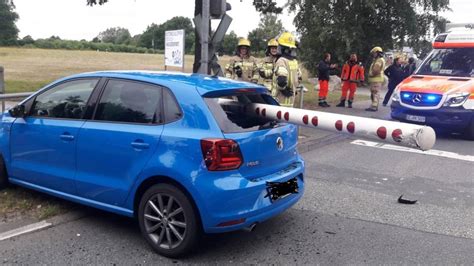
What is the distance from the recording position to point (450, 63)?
11273 millimetres

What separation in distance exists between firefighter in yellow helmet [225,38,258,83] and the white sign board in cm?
232

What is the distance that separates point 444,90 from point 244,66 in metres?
4.32

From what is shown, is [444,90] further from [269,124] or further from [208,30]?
[269,124]

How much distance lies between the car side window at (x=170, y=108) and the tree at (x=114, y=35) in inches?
4870

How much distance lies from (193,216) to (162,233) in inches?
16.2

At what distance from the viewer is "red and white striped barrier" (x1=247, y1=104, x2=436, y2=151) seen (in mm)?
3627

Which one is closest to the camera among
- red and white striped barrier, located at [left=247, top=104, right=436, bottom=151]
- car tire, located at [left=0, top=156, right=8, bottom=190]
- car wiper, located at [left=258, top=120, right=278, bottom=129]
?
red and white striped barrier, located at [left=247, top=104, right=436, bottom=151]

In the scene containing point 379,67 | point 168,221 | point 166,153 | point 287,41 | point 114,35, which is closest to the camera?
point 166,153

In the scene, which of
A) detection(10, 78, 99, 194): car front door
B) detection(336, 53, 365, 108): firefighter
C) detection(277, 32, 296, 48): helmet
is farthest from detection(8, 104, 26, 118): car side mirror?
detection(336, 53, 365, 108): firefighter

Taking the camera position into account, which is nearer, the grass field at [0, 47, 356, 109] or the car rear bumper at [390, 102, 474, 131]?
the car rear bumper at [390, 102, 474, 131]

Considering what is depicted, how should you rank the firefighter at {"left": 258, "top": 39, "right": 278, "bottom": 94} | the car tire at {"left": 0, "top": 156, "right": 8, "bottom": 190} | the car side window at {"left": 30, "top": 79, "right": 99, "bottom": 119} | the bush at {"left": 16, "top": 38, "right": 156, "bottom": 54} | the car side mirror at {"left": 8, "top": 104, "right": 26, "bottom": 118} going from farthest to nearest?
the bush at {"left": 16, "top": 38, "right": 156, "bottom": 54}
the firefighter at {"left": 258, "top": 39, "right": 278, "bottom": 94}
the car tire at {"left": 0, "top": 156, "right": 8, "bottom": 190}
the car side mirror at {"left": 8, "top": 104, "right": 26, "bottom": 118}
the car side window at {"left": 30, "top": 79, "right": 99, "bottom": 119}

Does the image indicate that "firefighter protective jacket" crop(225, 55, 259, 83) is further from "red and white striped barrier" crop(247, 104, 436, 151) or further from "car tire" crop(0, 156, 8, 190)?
"red and white striped barrier" crop(247, 104, 436, 151)

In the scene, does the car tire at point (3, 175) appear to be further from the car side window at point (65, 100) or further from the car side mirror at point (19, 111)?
the car side window at point (65, 100)

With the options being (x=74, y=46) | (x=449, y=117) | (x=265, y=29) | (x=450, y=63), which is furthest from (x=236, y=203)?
(x=74, y=46)
